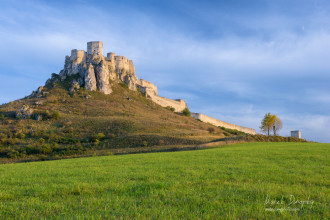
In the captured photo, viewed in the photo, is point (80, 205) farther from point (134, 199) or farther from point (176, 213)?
point (176, 213)

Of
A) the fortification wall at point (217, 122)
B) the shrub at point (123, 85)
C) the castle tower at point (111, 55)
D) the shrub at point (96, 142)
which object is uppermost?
the castle tower at point (111, 55)

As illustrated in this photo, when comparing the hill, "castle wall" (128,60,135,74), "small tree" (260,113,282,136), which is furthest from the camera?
"castle wall" (128,60,135,74)

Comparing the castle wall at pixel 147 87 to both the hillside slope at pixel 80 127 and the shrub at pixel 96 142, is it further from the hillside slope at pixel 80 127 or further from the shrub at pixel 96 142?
the shrub at pixel 96 142

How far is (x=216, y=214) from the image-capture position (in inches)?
186

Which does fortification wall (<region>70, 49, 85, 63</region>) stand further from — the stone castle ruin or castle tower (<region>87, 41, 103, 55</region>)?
castle tower (<region>87, 41, 103, 55</region>)

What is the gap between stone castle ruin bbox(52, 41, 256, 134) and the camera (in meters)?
81.9

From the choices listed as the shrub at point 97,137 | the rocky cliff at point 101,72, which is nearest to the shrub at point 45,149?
the shrub at point 97,137

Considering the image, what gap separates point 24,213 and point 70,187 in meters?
2.12

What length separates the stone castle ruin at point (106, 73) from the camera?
81875 millimetres

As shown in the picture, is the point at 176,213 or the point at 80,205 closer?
the point at 176,213

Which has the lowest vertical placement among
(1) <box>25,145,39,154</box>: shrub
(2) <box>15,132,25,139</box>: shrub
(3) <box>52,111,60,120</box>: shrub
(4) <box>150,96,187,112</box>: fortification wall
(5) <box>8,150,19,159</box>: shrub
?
(5) <box>8,150,19,159</box>: shrub

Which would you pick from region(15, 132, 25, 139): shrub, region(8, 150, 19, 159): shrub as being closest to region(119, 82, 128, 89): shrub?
→ region(15, 132, 25, 139): shrub

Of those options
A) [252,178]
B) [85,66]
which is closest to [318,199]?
[252,178]

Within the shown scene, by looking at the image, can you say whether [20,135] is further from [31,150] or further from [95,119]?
[95,119]
